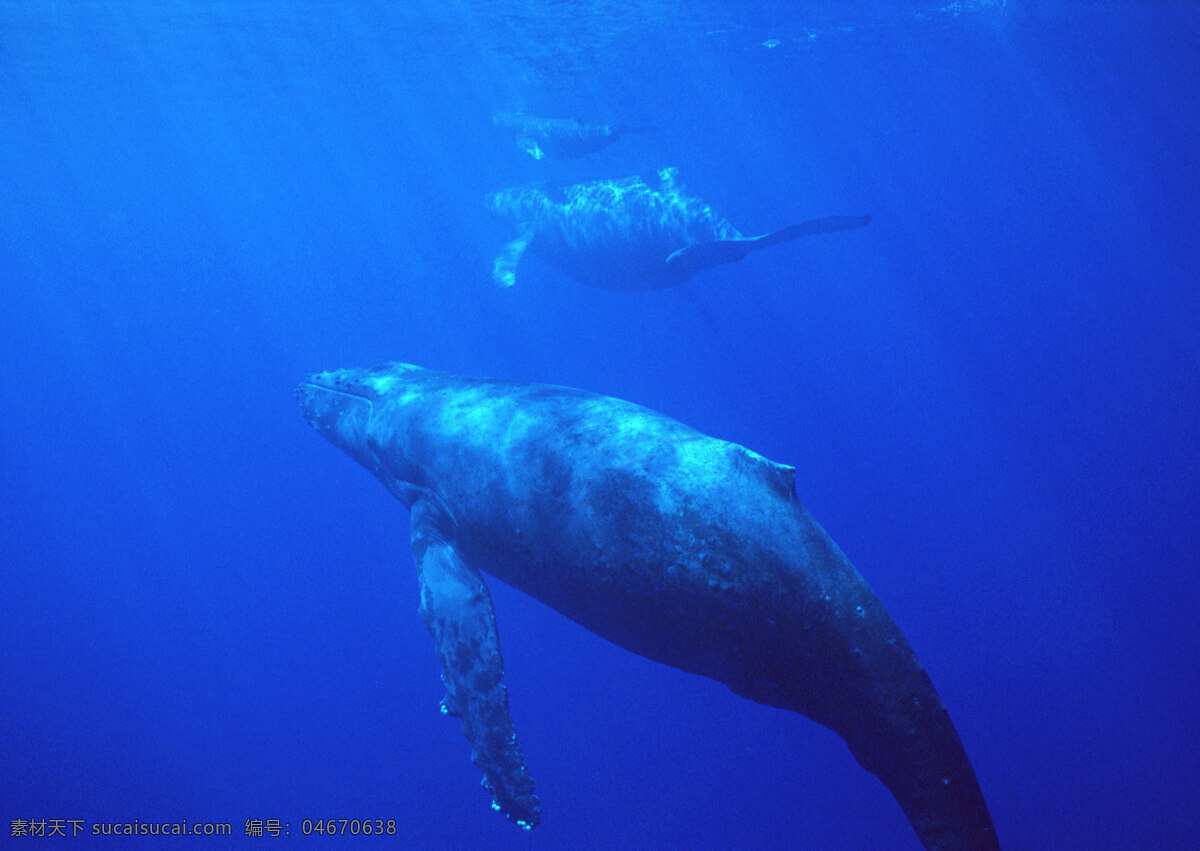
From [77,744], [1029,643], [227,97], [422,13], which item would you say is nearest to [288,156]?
[227,97]

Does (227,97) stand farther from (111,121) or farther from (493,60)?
(493,60)

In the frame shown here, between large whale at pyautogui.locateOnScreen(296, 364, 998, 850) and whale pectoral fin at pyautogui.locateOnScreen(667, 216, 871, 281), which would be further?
whale pectoral fin at pyautogui.locateOnScreen(667, 216, 871, 281)

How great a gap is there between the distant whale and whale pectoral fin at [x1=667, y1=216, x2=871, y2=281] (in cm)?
1088

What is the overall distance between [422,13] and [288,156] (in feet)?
192

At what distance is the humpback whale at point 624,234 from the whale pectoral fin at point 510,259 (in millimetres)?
29

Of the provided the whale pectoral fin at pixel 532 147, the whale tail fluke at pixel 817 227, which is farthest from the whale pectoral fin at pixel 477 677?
the whale pectoral fin at pixel 532 147

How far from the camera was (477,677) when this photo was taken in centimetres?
577

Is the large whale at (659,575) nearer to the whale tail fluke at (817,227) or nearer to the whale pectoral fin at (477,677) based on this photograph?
the whale pectoral fin at (477,677)

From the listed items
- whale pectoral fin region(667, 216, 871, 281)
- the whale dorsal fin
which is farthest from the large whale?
whale pectoral fin region(667, 216, 871, 281)

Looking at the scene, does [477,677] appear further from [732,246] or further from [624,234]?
[624,234]

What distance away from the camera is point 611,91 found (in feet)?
153

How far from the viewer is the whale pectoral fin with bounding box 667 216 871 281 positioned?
374 inches

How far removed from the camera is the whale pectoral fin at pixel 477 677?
5.64 meters

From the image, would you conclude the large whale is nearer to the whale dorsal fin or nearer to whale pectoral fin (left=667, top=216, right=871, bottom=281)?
the whale dorsal fin
